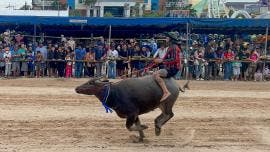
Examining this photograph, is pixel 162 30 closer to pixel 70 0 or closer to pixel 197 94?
pixel 197 94

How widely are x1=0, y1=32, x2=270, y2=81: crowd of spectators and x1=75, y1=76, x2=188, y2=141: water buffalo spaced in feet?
44.6

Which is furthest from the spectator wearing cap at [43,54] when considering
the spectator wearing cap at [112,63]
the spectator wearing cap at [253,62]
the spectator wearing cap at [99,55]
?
the spectator wearing cap at [253,62]

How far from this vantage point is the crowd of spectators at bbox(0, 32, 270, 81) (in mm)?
25016

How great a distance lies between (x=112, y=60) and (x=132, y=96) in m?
14.4

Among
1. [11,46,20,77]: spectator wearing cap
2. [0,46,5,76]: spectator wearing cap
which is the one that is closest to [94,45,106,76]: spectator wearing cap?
[11,46,20,77]: spectator wearing cap

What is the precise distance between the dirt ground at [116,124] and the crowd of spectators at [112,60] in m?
5.07

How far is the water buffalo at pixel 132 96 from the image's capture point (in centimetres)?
1066

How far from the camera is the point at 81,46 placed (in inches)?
1077

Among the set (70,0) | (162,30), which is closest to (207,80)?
(162,30)

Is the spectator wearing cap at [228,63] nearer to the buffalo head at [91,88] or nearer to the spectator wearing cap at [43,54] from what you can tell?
the spectator wearing cap at [43,54]

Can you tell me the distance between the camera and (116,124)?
13039 millimetres

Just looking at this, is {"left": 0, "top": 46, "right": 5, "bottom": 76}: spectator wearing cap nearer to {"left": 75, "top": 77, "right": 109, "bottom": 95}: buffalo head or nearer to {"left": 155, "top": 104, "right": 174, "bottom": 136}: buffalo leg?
{"left": 75, "top": 77, "right": 109, "bottom": 95}: buffalo head

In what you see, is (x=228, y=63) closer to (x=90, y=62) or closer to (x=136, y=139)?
(x=90, y=62)

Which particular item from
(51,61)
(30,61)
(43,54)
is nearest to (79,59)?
(51,61)
